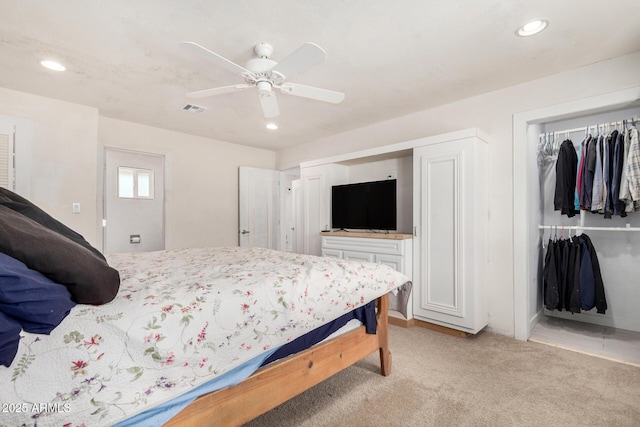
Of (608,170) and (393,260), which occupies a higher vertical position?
(608,170)

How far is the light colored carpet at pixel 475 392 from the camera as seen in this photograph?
1.65 meters

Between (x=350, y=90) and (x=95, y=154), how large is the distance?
9.54ft

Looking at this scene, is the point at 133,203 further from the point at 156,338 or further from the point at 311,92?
the point at 156,338

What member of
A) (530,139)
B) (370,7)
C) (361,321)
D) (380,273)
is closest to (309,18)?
(370,7)

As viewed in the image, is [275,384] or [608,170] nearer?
[275,384]

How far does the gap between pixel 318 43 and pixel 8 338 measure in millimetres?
2197

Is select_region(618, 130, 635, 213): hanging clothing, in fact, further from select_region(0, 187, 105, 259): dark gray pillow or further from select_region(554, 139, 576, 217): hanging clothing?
select_region(0, 187, 105, 259): dark gray pillow

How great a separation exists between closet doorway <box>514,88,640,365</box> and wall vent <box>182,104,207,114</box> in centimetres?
321

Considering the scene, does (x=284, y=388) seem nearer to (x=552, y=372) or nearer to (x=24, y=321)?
(x=24, y=321)

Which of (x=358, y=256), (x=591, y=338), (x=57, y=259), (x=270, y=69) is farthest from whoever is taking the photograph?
(x=358, y=256)

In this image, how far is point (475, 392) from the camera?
1901 mm

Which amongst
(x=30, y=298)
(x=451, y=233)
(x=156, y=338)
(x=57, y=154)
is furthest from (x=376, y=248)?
(x=57, y=154)

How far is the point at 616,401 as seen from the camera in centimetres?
180

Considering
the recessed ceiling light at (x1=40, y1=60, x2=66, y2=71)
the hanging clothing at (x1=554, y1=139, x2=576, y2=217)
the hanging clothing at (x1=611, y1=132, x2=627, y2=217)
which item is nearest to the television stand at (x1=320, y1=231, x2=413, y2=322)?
the hanging clothing at (x1=554, y1=139, x2=576, y2=217)
